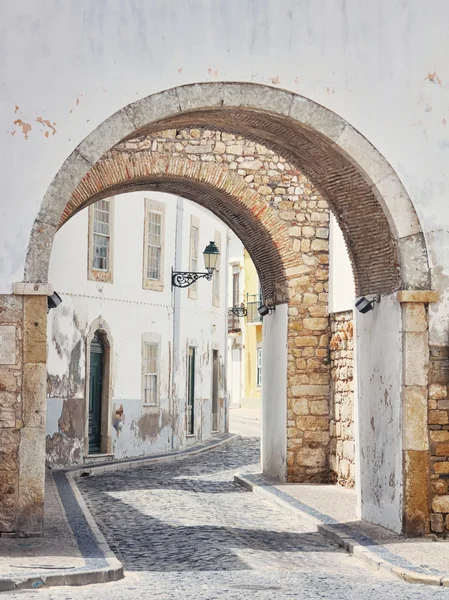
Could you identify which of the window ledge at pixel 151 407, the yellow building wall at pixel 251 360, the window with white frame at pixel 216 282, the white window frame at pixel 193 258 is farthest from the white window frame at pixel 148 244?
the yellow building wall at pixel 251 360

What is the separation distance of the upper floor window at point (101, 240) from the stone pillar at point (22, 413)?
1135 cm

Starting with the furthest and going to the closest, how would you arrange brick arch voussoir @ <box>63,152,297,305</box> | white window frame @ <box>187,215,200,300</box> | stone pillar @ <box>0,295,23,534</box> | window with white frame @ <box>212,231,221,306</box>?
window with white frame @ <box>212,231,221,306</box> < white window frame @ <box>187,215,200,300</box> < brick arch voussoir @ <box>63,152,297,305</box> < stone pillar @ <box>0,295,23,534</box>

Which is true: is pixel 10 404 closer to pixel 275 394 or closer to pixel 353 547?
pixel 353 547

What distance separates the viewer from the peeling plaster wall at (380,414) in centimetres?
1052

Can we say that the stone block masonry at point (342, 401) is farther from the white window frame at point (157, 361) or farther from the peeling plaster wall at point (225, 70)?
the white window frame at point (157, 361)

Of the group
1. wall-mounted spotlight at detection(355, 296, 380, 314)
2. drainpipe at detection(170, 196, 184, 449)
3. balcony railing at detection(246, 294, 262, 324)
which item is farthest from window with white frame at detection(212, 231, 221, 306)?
wall-mounted spotlight at detection(355, 296, 380, 314)

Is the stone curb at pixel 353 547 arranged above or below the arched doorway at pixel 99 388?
below

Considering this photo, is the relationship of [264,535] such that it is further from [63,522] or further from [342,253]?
[342,253]

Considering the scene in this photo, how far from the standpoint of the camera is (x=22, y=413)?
384 inches

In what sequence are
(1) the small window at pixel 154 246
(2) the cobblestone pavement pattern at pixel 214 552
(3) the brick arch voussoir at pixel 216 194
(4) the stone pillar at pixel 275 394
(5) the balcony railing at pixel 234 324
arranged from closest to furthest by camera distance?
(2) the cobblestone pavement pattern at pixel 214 552 < (3) the brick arch voussoir at pixel 216 194 < (4) the stone pillar at pixel 275 394 < (1) the small window at pixel 154 246 < (5) the balcony railing at pixel 234 324

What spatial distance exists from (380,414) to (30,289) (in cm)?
348

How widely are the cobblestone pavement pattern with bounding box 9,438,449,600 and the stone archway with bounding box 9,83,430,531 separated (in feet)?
2.78

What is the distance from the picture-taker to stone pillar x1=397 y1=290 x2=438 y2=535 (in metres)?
10.2

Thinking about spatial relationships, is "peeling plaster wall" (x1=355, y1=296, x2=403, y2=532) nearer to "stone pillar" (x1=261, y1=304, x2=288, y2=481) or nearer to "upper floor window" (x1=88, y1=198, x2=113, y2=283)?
"stone pillar" (x1=261, y1=304, x2=288, y2=481)
